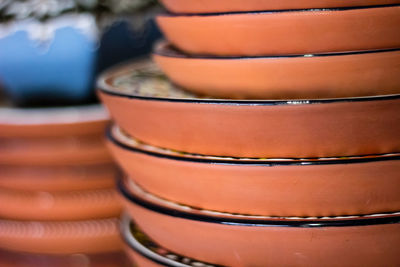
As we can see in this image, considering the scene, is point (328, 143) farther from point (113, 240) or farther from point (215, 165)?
point (113, 240)

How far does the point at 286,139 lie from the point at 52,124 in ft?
1.54

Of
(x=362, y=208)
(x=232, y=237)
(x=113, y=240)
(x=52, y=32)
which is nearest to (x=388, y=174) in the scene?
(x=362, y=208)

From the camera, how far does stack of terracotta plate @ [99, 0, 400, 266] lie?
454 mm

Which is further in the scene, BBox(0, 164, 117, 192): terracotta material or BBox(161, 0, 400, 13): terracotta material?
BBox(0, 164, 117, 192): terracotta material

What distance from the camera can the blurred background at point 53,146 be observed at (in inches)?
33.4

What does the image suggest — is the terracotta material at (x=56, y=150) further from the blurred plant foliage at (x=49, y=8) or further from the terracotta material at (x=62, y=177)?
the blurred plant foliage at (x=49, y=8)

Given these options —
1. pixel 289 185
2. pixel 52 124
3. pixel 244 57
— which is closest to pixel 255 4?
pixel 244 57

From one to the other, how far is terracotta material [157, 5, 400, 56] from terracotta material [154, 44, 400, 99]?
22 mm

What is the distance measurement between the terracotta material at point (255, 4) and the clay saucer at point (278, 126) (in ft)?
0.32

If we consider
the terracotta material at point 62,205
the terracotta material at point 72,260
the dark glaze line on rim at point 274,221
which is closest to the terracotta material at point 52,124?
the terracotta material at point 62,205

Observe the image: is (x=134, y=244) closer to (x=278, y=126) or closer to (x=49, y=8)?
(x=278, y=126)

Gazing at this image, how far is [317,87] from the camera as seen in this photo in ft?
1.59

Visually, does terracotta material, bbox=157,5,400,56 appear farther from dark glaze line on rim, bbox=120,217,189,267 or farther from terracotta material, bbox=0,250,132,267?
terracotta material, bbox=0,250,132,267

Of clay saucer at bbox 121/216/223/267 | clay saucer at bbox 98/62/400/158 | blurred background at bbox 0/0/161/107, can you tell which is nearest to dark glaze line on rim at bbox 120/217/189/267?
clay saucer at bbox 121/216/223/267
